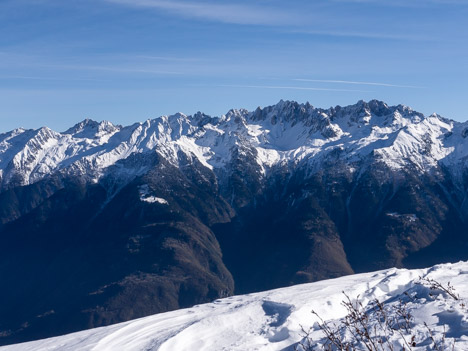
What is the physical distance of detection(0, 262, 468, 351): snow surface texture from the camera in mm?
39406

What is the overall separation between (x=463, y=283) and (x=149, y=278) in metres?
161

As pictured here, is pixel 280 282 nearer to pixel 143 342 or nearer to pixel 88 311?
pixel 88 311

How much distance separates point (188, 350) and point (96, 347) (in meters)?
9.38

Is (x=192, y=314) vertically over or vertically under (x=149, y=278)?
over

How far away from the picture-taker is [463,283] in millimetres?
42094

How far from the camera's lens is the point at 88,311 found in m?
174

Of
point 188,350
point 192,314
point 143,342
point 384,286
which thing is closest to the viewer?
point 188,350

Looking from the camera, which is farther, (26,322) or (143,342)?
(26,322)

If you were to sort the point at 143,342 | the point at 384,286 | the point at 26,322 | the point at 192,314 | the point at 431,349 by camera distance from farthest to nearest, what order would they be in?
the point at 26,322
the point at 192,314
the point at 384,286
the point at 143,342
the point at 431,349

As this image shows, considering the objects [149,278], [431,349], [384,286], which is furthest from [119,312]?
[431,349]

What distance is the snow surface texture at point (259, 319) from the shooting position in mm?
39406

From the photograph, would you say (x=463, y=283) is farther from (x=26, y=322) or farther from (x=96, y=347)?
(x=26, y=322)

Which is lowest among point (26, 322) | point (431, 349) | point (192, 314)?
point (26, 322)

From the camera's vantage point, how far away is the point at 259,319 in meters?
46.1
